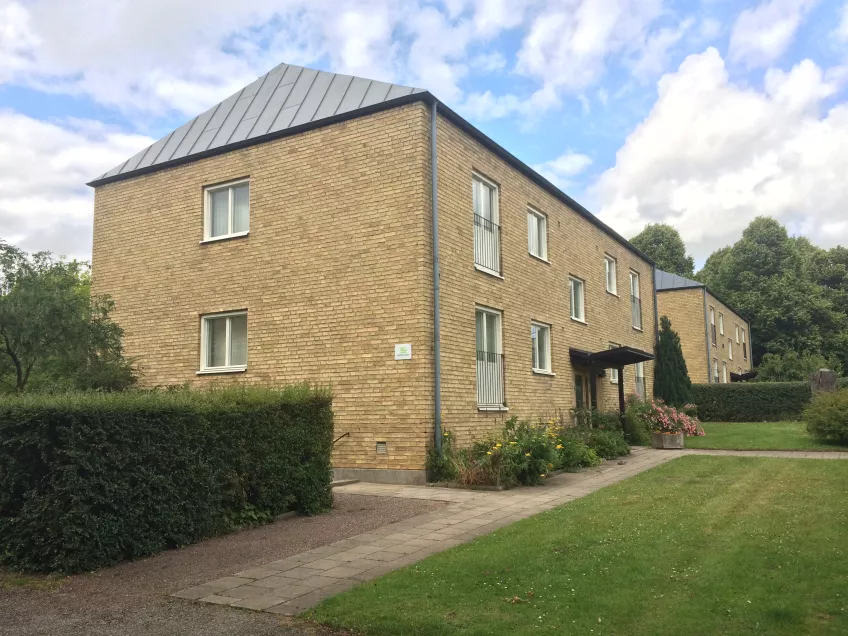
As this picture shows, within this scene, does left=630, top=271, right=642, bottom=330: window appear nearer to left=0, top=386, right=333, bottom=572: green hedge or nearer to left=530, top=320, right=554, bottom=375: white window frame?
left=530, top=320, right=554, bottom=375: white window frame

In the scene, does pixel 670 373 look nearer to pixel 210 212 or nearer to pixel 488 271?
pixel 488 271

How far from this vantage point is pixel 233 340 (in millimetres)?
15000

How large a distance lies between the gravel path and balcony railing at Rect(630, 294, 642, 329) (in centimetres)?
1799

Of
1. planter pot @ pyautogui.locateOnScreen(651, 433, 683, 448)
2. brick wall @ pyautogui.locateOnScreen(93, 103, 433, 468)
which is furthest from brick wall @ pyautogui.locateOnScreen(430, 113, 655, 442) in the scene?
planter pot @ pyautogui.locateOnScreen(651, 433, 683, 448)

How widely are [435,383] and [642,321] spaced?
49.8 feet

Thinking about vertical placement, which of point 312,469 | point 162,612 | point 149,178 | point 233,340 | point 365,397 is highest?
point 149,178

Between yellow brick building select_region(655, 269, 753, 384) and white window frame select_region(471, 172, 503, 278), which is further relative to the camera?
yellow brick building select_region(655, 269, 753, 384)

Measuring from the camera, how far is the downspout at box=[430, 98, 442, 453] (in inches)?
495

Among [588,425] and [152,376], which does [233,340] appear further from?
[588,425]

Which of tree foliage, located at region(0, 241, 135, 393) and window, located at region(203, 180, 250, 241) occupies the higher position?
window, located at region(203, 180, 250, 241)

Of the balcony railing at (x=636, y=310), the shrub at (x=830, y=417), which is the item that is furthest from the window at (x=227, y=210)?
the balcony railing at (x=636, y=310)

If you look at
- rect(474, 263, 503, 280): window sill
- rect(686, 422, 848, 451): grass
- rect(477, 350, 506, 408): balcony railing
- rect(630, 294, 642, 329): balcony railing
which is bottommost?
rect(686, 422, 848, 451): grass

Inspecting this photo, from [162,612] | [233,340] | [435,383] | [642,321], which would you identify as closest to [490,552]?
[162,612]

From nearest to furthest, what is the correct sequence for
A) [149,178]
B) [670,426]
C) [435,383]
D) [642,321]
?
[435,383] → [149,178] → [670,426] → [642,321]
